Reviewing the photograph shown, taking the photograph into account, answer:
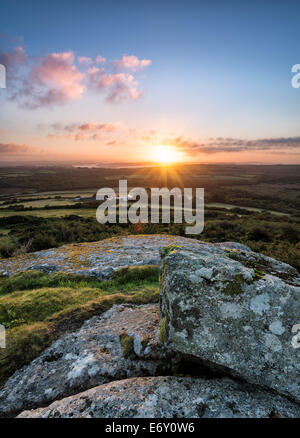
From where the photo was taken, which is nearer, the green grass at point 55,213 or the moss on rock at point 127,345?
the moss on rock at point 127,345

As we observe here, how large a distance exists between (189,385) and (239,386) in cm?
93

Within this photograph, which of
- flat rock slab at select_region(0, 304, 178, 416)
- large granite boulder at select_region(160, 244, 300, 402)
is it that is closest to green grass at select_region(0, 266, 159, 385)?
flat rock slab at select_region(0, 304, 178, 416)

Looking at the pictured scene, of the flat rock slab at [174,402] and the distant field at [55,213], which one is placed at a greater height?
the flat rock slab at [174,402]

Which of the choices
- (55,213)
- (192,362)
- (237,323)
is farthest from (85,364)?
(55,213)

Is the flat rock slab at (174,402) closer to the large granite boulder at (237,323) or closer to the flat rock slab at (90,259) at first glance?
the large granite boulder at (237,323)

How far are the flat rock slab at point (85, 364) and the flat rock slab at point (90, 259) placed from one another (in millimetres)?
5498

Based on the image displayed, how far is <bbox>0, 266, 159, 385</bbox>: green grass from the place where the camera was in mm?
5805

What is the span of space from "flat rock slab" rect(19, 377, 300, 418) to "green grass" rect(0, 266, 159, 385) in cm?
220

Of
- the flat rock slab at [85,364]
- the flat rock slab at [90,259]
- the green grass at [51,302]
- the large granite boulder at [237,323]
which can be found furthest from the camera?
the flat rock slab at [90,259]

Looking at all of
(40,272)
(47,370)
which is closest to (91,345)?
(47,370)

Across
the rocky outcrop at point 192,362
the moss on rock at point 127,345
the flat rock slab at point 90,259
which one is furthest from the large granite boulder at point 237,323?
the flat rock slab at point 90,259

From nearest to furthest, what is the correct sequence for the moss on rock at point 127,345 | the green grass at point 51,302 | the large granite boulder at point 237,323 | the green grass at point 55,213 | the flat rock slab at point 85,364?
the large granite boulder at point 237,323 < the flat rock slab at point 85,364 < the moss on rock at point 127,345 < the green grass at point 51,302 < the green grass at point 55,213

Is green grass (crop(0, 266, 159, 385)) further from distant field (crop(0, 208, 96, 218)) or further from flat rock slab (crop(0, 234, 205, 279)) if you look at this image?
distant field (crop(0, 208, 96, 218))

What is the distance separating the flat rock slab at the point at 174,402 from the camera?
3.49 meters
